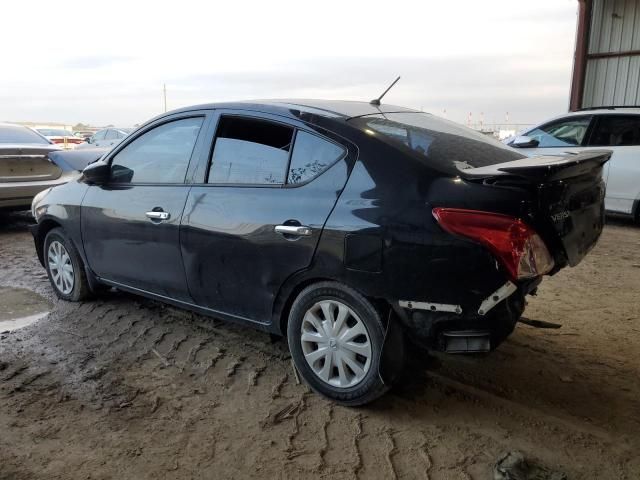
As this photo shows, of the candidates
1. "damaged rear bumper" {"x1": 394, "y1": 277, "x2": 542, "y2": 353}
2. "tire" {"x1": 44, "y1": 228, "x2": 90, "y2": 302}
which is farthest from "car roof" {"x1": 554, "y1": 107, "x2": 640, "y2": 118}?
"tire" {"x1": 44, "y1": 228, "x2": 90, "y2": 302}

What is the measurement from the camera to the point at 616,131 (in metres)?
7.87

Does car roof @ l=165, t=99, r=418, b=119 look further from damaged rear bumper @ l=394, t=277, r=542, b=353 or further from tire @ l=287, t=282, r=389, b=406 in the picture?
damaged rear bumper @ l=394, t=277, r=542, b=353

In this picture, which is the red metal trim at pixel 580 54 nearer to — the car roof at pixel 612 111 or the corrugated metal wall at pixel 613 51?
the corrugated metal wall at pixel 613 51

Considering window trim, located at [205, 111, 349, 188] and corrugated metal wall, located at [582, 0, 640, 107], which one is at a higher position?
corrugated metal wall, located at [582, 0, 640, 107]

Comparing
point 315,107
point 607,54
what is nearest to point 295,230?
point 315,107

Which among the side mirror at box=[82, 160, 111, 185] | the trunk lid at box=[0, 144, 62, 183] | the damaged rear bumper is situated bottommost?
the damaged rear bumper

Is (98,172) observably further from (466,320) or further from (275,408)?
(466,320)

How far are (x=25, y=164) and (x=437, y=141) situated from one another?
6449 mm

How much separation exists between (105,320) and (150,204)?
3.66 ft

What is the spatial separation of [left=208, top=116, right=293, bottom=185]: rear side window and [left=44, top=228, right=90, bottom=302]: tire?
1.78m

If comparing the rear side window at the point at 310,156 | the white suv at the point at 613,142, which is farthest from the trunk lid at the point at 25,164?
the white suv at the point at 613,142

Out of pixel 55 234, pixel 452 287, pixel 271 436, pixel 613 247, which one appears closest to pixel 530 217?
pixel 452 287

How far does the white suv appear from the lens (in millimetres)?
7730

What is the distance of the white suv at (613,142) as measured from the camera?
304 inches
